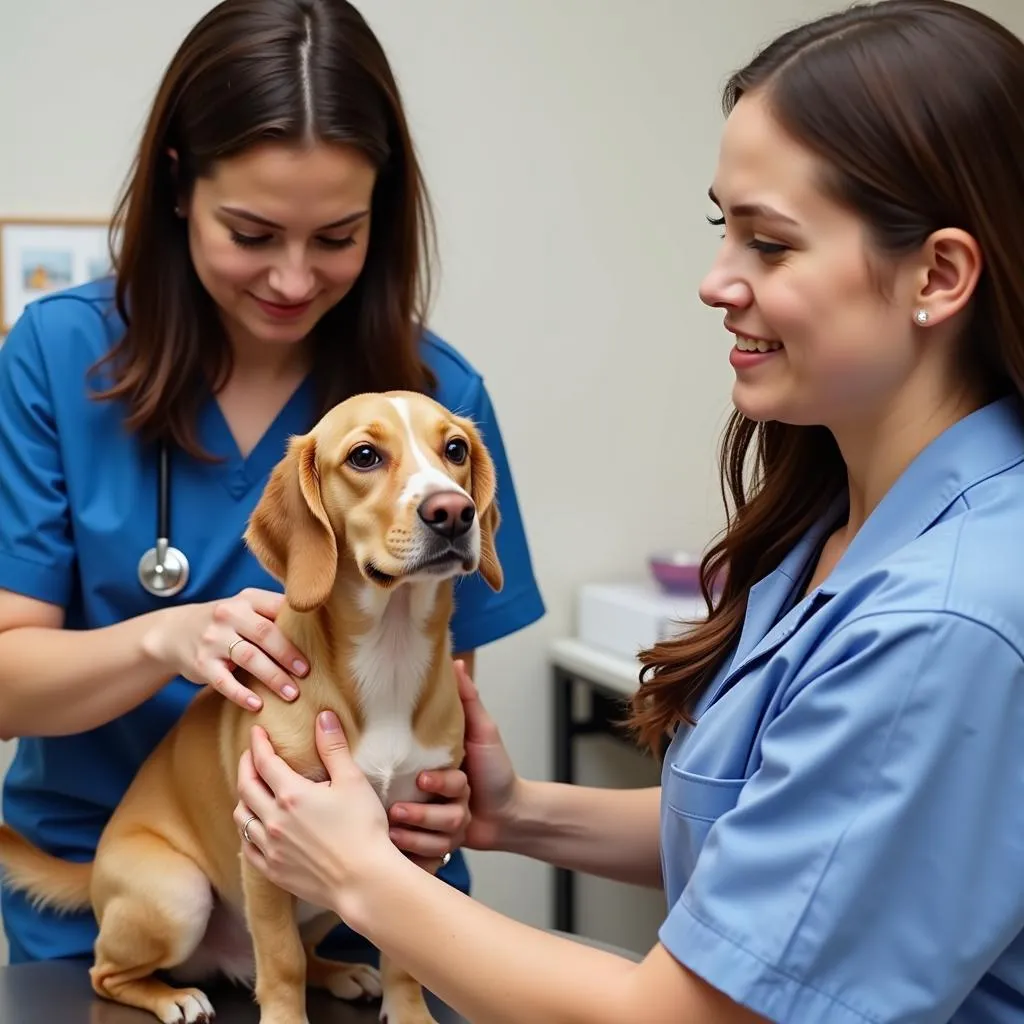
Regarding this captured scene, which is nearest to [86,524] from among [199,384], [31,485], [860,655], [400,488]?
[31,485]

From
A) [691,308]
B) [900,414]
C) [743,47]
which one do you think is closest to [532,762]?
[691,308]

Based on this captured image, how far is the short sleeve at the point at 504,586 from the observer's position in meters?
1.53

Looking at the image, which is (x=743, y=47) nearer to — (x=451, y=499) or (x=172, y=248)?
(x=172, y=248)

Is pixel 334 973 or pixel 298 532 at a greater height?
pixel 298 532

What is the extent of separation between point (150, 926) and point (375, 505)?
1.53 feet

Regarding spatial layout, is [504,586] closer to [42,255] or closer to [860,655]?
[860,655]

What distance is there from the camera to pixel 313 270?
1349mm

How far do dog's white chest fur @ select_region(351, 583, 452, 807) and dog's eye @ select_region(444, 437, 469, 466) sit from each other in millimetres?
124

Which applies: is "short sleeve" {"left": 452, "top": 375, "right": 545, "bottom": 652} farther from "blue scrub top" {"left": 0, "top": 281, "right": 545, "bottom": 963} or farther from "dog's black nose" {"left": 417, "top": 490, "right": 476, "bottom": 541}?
"dog's black nose" {"left": 417, "top": 490, "right": 476, "bottom": 541}

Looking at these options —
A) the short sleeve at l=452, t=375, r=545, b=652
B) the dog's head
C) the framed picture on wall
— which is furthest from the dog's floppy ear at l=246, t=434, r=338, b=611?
the framed picture on wall

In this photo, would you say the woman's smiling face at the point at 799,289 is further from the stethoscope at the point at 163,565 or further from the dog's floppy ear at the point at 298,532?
the stethoscope at the point at 163,565

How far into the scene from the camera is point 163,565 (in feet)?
4.50

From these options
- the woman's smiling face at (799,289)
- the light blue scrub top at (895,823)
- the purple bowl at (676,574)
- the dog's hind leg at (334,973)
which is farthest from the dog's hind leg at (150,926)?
the purple bowl at (676,574)

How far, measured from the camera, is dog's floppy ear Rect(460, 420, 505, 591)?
124 centimetres
